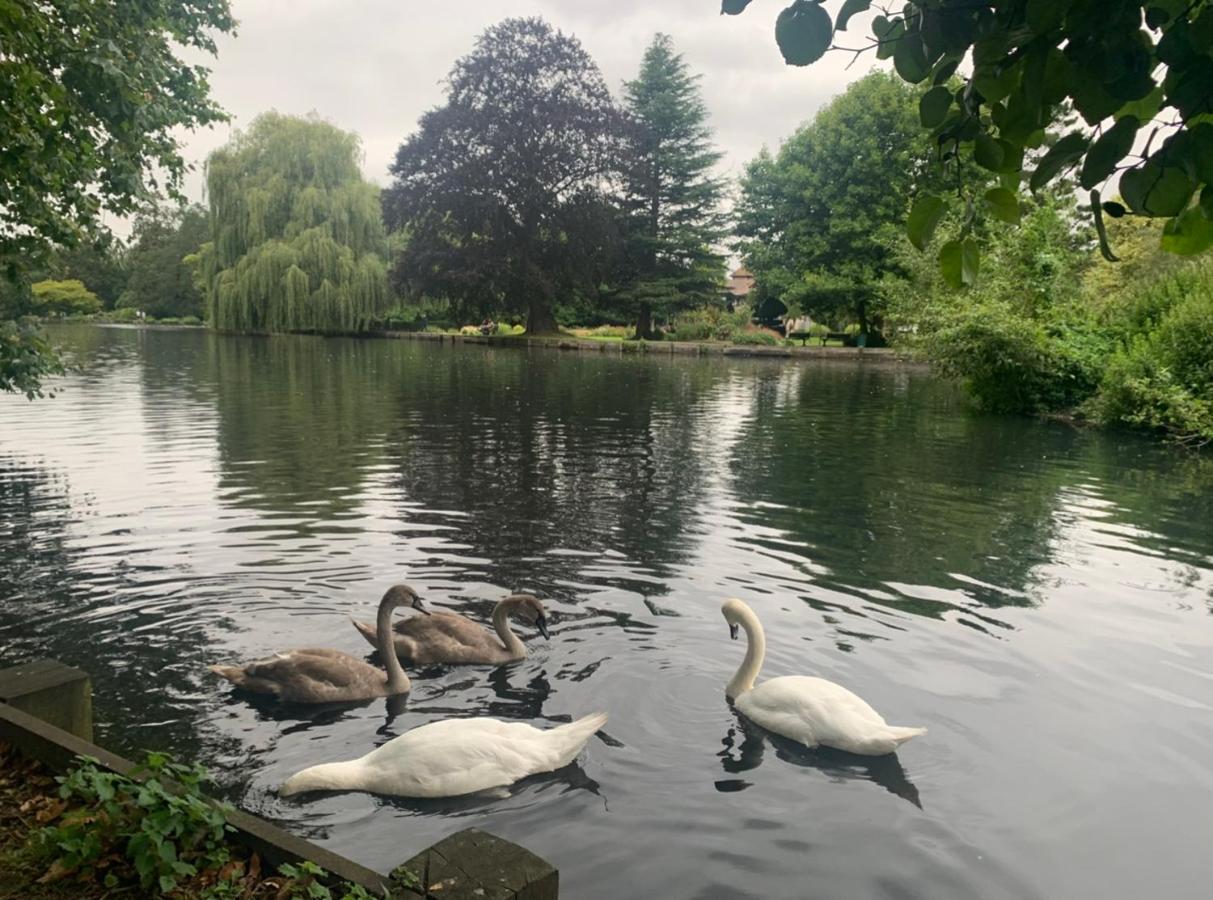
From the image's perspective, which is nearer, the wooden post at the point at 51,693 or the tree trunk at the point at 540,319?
the wooden post at the point at 51,693

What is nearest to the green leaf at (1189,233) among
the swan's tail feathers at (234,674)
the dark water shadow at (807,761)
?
the dark water shadow at (807,761)

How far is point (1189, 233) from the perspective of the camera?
6.72ft

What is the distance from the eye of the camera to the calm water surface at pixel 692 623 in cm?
505

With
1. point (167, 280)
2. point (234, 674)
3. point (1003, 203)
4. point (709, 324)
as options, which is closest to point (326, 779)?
point (234, 674)

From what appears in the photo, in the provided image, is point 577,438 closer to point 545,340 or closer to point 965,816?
point 965,816

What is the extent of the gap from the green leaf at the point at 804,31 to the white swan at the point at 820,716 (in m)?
4.64

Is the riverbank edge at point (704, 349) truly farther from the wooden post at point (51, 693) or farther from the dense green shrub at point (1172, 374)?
the wooden post at point (51, 693)

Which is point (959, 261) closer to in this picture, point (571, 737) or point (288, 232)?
point (571, 737)

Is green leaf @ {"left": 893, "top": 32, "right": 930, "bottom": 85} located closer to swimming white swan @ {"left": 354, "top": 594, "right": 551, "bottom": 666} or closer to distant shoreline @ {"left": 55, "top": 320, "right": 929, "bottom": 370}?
swimming white swan @ {"left": 354, "top": 594, "right": 551, "bottom": 666}

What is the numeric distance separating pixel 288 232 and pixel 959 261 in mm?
58161

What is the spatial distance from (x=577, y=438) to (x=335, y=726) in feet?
44.7

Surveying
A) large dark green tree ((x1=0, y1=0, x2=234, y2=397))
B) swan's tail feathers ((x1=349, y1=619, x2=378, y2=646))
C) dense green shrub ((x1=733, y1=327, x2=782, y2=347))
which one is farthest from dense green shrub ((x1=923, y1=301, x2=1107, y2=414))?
dense green shrub ((x1=733, y1=327, x2=782, y2=347))

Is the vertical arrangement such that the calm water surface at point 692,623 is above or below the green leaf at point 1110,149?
below

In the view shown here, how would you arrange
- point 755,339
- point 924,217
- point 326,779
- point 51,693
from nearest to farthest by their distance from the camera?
1. point 924,217
2. point 51,693
3. point 326,779
4. point 755,339
